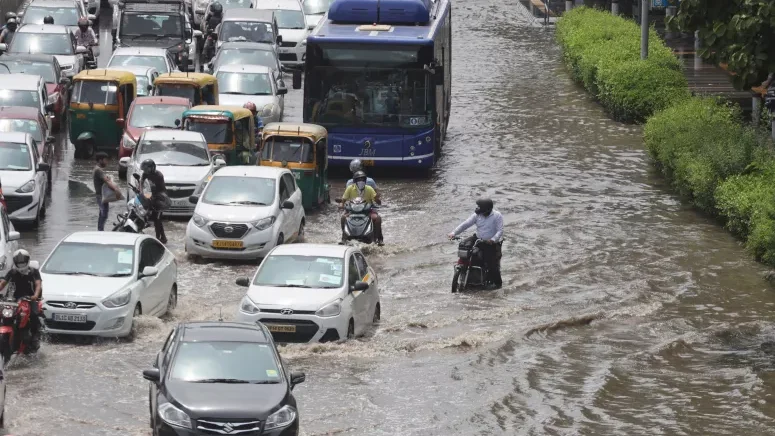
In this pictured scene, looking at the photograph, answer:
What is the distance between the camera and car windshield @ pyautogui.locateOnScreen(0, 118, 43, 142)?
3291 cm

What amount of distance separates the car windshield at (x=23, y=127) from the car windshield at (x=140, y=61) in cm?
868

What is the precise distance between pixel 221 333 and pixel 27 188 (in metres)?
12.7

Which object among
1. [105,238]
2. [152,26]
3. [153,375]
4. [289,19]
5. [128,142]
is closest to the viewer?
[153,375]

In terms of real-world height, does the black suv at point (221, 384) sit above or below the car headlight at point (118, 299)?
above

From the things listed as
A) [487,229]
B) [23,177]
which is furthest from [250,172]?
[487,229]

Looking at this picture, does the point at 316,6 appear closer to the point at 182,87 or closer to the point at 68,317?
the point at 182,87

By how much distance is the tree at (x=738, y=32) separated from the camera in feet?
69.9

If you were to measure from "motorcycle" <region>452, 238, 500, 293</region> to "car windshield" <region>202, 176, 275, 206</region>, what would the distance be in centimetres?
410

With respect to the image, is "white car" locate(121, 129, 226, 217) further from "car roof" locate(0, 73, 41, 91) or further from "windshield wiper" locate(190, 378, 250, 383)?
"windshield wiper" locate(190, 378, 250, 383)

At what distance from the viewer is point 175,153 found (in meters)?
31.6

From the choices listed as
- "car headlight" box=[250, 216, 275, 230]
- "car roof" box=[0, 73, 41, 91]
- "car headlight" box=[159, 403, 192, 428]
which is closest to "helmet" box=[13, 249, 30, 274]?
"car headlight" box=[159, 403, 192, 428]

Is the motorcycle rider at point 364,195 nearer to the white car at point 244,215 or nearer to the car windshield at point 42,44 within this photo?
the white car at point 244,215

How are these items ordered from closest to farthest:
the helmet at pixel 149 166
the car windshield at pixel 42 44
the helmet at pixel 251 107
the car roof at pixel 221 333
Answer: the car roof at pixel 221 333, the helmet at pixel 149 166, the helmet at pixel 251 107, the car windshield at pixel 42 44

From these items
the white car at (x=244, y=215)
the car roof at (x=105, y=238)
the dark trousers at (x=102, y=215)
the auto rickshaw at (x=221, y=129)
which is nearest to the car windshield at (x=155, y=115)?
the auto rickshaw at (x=221, y=129)
